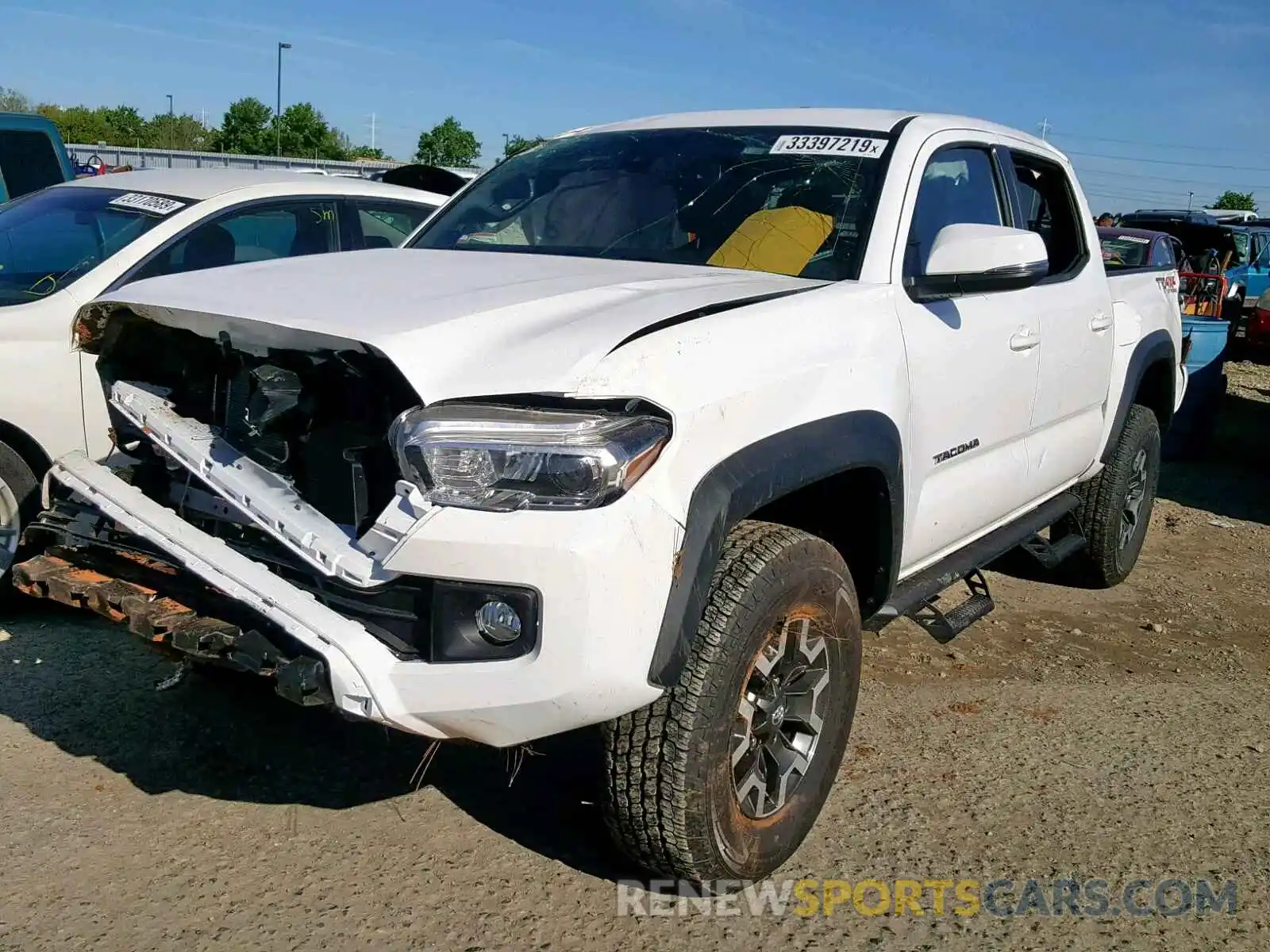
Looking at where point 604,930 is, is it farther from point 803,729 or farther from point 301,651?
point 301,651

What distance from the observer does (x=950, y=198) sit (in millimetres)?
3906

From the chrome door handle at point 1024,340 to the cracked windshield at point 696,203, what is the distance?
754 millimetres

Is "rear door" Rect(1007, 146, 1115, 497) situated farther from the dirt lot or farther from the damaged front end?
the damaged front end

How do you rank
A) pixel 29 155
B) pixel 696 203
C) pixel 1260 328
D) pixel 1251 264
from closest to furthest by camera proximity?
pixel 696 203, pixel 29 155, pixel 1260 328, pixel 1251 264

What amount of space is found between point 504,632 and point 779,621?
78 centimetres

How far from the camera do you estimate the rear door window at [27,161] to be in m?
8.03

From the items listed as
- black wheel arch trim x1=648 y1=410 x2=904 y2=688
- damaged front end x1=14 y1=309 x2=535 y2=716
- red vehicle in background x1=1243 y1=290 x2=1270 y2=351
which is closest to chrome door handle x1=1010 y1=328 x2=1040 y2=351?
black wheel arch trim x1=648 y1=410 x2=904 y2=688

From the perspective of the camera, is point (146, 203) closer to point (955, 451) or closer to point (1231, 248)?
point (955, 451)

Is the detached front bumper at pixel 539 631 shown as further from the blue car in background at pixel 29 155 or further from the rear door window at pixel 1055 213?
the blue car in background at pixel 29 155

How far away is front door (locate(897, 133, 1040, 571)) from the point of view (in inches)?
133

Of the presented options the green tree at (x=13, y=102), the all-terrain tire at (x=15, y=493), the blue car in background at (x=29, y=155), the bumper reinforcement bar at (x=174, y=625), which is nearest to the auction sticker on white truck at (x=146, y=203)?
the all-terrain tire at (x=15, y=493)

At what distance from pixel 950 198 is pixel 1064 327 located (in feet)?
2.45

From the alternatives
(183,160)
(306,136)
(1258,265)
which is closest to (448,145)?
(306,136)

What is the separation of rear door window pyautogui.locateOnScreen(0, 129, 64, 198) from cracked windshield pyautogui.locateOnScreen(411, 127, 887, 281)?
5289 mm
